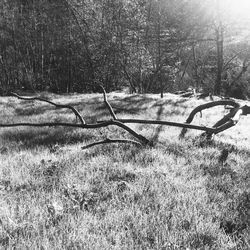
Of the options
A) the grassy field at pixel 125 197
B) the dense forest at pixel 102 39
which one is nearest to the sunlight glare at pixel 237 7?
the dense forest at pixel 102 39

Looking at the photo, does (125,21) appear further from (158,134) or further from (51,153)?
(51,153)

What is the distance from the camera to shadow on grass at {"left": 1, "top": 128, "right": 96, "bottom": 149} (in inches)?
195

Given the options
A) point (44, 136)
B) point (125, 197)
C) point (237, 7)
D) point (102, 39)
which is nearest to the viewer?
point (125, 197)

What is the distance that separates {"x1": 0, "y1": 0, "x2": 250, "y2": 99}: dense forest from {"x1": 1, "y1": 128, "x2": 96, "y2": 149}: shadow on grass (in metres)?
9.48

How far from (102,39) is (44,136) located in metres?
14.9

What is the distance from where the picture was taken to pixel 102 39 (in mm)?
18844

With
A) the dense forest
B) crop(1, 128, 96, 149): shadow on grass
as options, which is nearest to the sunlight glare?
the dense forest

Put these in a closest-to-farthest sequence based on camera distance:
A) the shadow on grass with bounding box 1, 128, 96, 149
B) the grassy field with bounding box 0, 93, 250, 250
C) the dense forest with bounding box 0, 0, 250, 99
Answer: the grassy field with bounding box 0, 93, 250, 250, the shadow on grass with bounding box 1, 128, 96, 149, the dense forest with bounding box 0, 0, 250, 99

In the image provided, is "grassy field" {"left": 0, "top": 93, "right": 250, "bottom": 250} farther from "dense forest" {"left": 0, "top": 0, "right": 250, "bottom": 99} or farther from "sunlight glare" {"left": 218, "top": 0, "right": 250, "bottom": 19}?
"sunlight glare" {"left": 218, "top": 0, "right": 250, "bottom": 19}

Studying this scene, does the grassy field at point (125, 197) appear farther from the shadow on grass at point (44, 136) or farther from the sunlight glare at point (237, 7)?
the sunlight glare at point (237, 7)

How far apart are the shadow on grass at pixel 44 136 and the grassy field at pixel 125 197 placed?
16.5 inches

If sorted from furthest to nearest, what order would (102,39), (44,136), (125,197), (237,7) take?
(102,39)
(237,7)
(44,136)
(125,197)

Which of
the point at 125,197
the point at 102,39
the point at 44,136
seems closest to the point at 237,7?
the point at 102,39

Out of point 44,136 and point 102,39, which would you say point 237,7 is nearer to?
point 102,39
